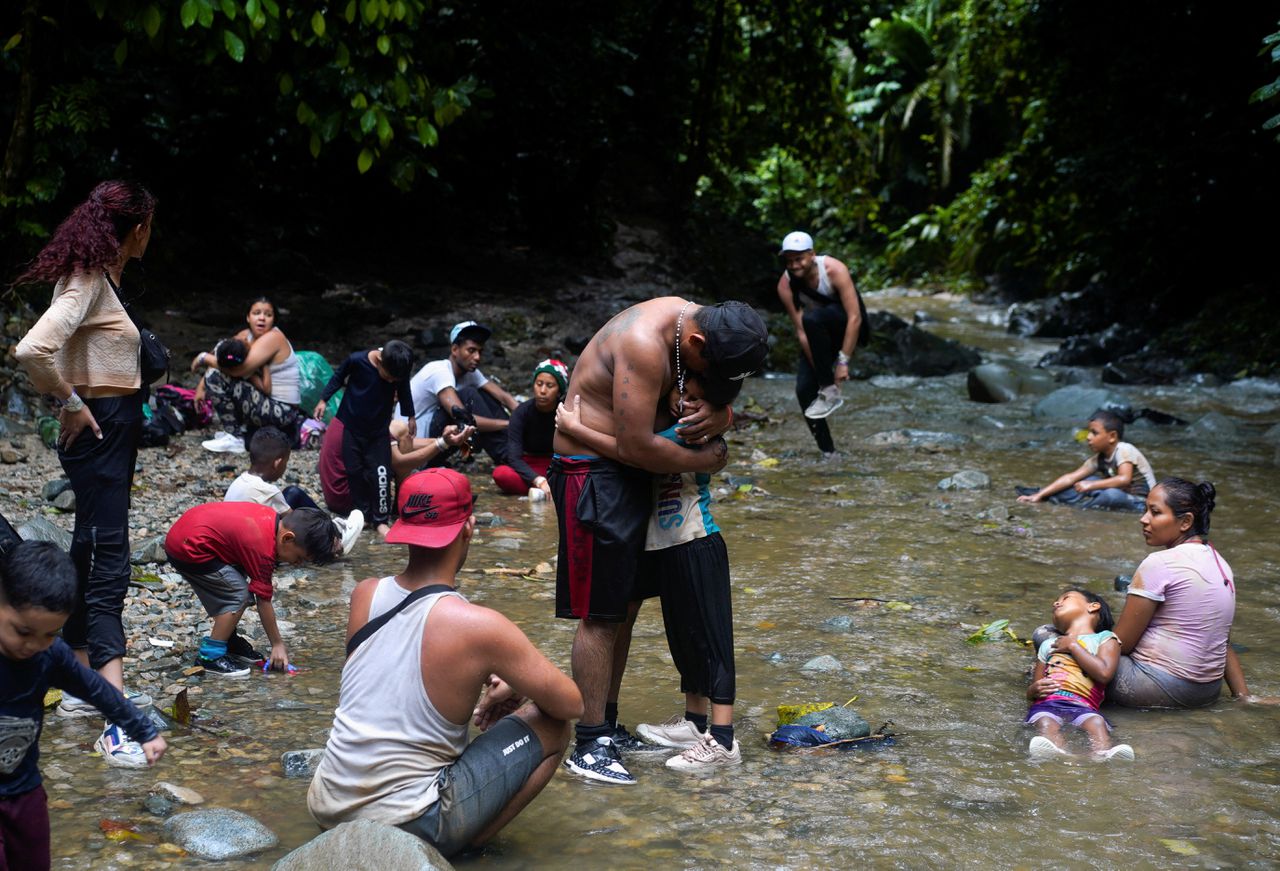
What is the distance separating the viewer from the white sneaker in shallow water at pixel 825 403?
30.7 feet

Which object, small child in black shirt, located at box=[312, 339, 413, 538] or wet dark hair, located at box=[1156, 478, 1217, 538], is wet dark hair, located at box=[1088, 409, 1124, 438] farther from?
small child in black shirt, located at box=[312, 339, 413, 538]

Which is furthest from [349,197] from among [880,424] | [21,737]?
[21,737]

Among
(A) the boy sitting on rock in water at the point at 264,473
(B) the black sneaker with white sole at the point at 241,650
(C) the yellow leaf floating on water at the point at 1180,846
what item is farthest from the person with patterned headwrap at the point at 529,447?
(C) the yellow leaf floating on water at the point at 1180,846

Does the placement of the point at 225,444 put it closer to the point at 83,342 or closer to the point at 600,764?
the point at 83,342

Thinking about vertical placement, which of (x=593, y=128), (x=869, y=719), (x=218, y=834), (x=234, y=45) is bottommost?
(x=869, y=719)

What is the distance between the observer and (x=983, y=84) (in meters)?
27.1

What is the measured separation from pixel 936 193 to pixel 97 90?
2514cm

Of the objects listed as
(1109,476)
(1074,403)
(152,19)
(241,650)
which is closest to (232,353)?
(152,19)

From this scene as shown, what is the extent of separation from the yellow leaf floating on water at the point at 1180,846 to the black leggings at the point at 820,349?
623 cm

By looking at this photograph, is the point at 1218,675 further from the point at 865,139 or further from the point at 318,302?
the point at 865,139

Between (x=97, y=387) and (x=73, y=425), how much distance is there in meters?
0.16

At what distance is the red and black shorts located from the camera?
3793 mm

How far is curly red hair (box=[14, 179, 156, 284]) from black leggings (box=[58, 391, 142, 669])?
1.49 feet

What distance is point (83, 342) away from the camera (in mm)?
3867
